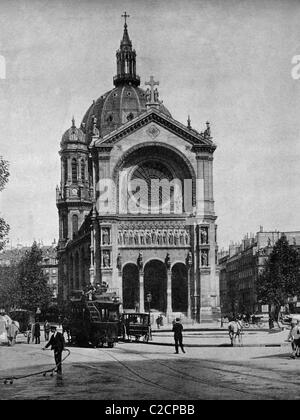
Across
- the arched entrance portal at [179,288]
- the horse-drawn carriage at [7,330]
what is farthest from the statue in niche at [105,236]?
the horse-drawn carriage at [7,330]

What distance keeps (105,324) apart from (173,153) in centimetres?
3500

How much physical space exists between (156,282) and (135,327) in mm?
28161

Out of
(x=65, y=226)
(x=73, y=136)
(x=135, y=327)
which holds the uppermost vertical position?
(x=73, y=136)

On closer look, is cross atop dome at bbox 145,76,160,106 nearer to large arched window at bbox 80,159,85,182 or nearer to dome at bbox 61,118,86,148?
large arched window at bbox 80,159,85,182

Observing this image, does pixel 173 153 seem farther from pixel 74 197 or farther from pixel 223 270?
pixel 223 270

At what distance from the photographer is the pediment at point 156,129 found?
66188mm

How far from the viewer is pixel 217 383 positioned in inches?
690

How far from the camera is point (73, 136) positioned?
291 feet

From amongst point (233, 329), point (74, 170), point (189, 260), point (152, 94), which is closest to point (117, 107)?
point (74, 170)

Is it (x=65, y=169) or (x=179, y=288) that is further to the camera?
(x=65, y=169)

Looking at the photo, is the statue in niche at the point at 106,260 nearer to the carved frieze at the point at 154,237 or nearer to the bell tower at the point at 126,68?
the carved frieze at the point at 154,237

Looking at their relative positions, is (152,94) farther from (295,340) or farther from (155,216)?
(295,340)

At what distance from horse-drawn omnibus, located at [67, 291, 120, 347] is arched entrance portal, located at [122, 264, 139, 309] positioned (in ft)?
94.9

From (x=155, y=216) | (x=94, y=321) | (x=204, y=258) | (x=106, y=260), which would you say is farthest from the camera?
(x=155, y=216)
